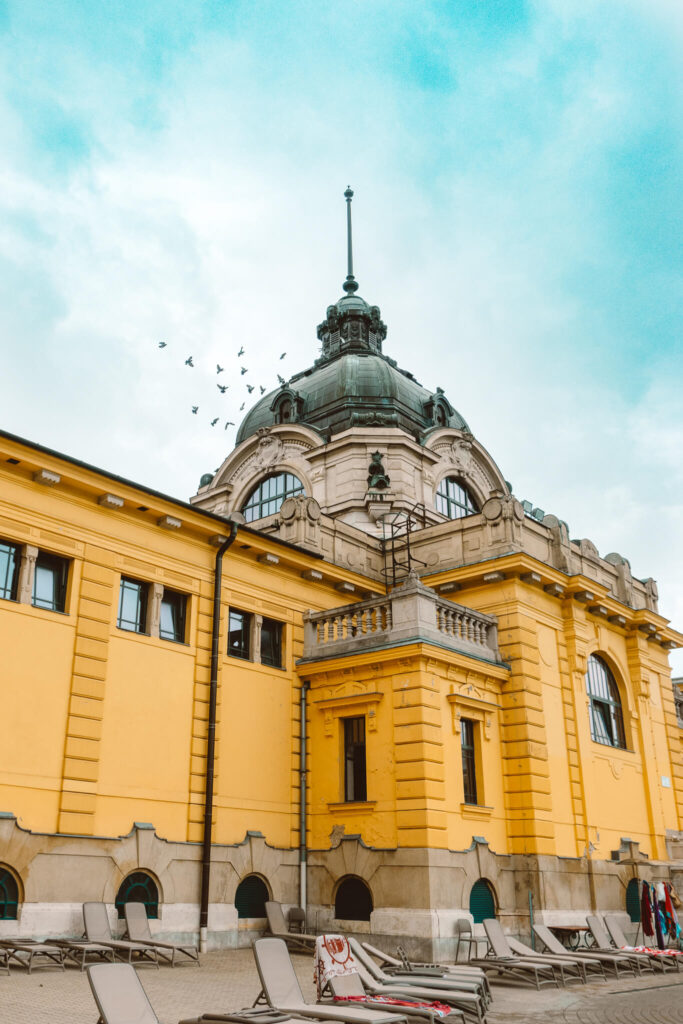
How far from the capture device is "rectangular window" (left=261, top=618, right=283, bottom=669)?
21.5 metres

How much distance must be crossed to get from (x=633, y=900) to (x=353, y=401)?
19.5 metres

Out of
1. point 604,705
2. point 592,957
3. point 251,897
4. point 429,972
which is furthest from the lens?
point 604,705

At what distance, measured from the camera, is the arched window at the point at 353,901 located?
61.8ft

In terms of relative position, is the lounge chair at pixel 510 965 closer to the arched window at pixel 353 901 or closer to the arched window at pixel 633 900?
the arched window at pixel 353 901

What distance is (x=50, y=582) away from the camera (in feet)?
57.4

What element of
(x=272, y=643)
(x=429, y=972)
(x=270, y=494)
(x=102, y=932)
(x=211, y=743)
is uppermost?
(x=270, y=494)

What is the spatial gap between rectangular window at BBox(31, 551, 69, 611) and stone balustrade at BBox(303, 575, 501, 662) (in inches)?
254

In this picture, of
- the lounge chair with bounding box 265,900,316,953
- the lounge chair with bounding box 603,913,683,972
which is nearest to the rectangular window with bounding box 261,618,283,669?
the lounge chair with bounding box 265,900,316,953

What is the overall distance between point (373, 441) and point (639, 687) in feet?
39.8

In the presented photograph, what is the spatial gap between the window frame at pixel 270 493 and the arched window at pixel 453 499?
506cm

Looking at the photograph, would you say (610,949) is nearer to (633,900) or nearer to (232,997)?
(633,900)

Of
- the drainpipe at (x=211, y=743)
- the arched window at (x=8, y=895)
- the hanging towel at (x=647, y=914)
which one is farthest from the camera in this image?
the hanging towel at (x=647, y=914)

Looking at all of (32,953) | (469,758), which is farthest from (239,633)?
(32,953)

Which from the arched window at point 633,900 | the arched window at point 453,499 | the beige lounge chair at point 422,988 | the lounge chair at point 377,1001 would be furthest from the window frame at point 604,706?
the lounge chair at point 377,1001
